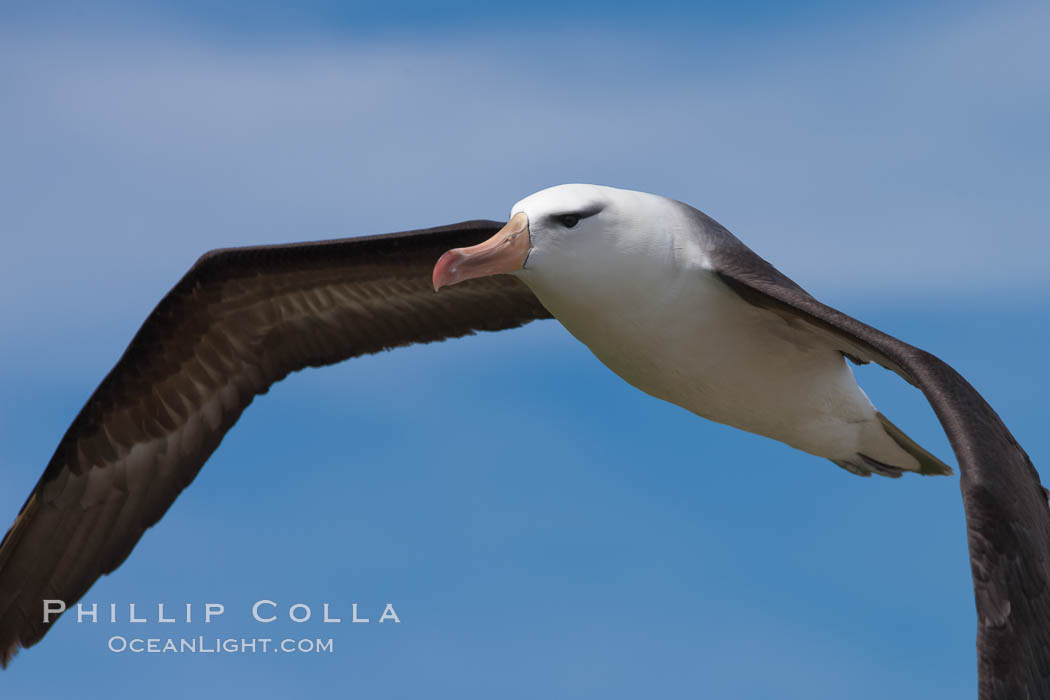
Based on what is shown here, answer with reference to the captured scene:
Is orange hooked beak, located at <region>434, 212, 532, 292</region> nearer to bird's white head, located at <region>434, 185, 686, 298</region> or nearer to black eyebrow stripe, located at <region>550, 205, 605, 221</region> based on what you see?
bird's white head, located at <region>434, 185, 686, 298</region>

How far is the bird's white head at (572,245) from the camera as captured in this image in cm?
862

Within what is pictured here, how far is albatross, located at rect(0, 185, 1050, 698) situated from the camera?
7.42 meters

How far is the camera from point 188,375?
423 inches

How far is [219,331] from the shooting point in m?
10.7

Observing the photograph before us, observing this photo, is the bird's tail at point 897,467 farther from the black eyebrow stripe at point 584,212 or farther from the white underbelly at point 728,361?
the black eyebrow stripe at point 584,212

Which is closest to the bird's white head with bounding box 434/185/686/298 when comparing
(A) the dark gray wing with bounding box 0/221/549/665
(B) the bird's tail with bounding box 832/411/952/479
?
(A) the dark gray wing with bounding box 0/221/549/665

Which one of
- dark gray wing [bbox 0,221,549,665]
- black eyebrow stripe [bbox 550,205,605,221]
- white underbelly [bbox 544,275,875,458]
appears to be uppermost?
black eyebrow stripe [bbox 550,205,605,221]

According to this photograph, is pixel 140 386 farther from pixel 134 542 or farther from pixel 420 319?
pixel 420 319

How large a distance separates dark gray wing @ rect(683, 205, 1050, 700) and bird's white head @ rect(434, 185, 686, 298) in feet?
4.17

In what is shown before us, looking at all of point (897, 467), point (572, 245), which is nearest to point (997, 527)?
point (572, 245)

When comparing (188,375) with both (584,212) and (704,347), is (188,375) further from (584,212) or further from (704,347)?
(704,347)

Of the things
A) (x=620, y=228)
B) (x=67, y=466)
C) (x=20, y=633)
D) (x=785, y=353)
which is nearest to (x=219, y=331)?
(x=67, y=466)

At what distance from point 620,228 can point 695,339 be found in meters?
0.81

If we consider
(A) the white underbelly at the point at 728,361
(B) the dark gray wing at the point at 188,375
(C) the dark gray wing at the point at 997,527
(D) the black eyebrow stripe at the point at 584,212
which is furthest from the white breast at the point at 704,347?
(B) the dark gray wing at the point at 188,375
